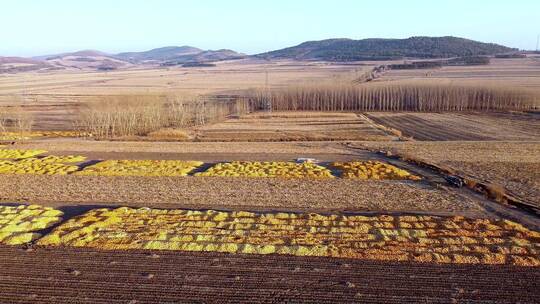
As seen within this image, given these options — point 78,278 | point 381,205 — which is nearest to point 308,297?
point 78,278

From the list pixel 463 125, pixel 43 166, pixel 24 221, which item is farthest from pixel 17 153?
pixel 463 125

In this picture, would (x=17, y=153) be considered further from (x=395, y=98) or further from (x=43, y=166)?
(x=395, y=98)

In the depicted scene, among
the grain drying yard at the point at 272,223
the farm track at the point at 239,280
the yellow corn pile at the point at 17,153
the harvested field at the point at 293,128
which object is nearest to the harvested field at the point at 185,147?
the grain drying yard at the point at 272,223

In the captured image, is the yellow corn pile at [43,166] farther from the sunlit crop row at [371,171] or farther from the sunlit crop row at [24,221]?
the sunlit crop row at [371,171]

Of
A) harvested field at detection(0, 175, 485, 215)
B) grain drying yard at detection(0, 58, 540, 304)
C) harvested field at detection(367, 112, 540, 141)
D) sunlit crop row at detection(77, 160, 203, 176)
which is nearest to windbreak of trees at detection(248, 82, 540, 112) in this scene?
harvested field at detection(367, 112, 540, 141)

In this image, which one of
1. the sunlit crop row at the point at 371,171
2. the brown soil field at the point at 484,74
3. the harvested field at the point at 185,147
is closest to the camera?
the sunlit crop row at the point at 371,171
